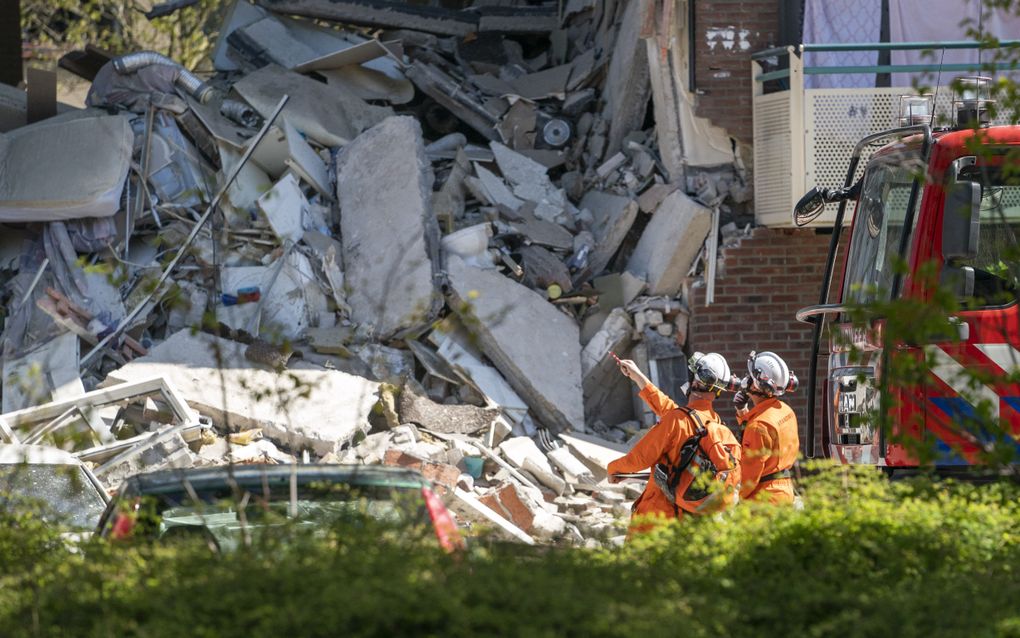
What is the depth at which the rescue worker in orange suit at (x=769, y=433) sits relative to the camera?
6723 millimetres

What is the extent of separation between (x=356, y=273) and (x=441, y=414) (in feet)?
5.51

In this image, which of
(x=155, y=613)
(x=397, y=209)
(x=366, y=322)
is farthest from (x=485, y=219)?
(x=155, y=613)

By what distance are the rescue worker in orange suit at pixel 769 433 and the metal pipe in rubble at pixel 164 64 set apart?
7624mm

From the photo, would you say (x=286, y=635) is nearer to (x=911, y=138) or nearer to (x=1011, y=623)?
(x=1011, y=623)

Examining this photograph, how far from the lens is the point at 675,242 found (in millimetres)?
11508

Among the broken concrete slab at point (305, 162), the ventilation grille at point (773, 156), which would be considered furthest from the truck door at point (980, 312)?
the broken concrete slab at point (305, 162)

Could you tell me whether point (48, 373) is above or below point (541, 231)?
below

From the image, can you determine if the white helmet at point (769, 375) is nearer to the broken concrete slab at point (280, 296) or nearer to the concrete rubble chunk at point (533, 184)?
the broken concrete slab at point (280, 296)

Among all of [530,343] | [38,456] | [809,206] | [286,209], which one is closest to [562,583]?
[809,206]

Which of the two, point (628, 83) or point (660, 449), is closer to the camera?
point (660, 449)

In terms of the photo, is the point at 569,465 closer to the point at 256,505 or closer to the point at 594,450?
the point at 594,450

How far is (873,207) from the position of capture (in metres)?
7.27

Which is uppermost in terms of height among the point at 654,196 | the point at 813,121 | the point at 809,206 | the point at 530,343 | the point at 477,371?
the point at 809,206

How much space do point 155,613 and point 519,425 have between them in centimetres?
724
